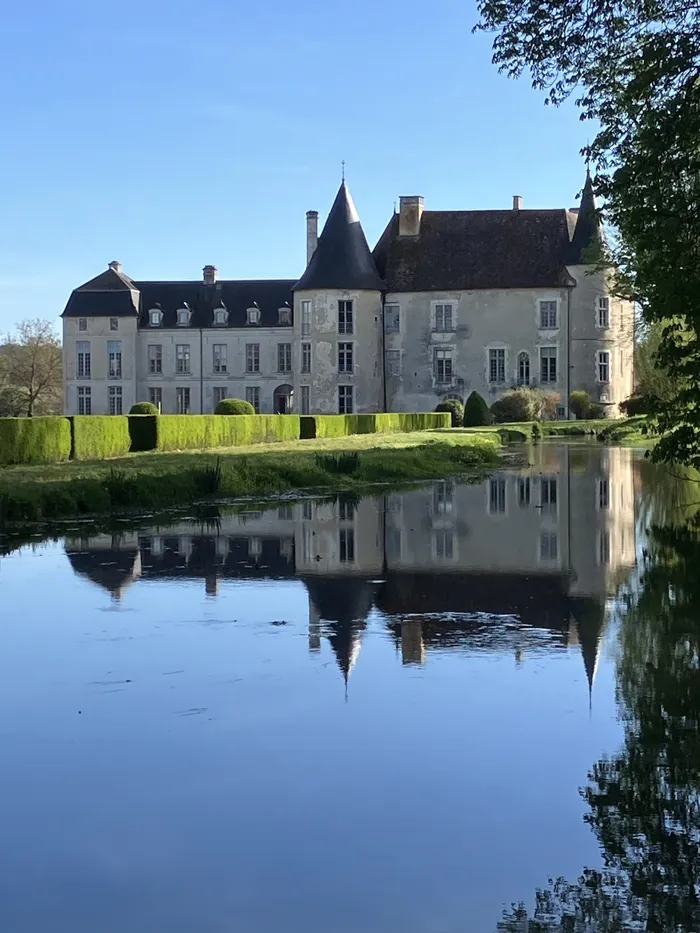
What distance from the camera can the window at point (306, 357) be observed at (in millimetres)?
58281

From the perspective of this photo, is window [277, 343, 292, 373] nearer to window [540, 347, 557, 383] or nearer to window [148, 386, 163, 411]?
window [148, 386, 163, 411]

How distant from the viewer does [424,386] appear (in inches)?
2292


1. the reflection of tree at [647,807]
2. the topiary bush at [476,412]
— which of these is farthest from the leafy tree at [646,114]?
the topiary bush at [476,412]

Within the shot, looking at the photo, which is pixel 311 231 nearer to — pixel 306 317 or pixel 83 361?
pixel 306 317

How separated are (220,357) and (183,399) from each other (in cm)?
281

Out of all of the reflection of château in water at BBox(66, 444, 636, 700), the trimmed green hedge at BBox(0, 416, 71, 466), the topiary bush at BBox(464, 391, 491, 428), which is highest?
the topiary bush at BBox(464, 391, 491, 428)

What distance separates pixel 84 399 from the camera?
62844mm

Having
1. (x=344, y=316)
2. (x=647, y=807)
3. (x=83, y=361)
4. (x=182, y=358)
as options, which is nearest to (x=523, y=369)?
(x=344, y=316)

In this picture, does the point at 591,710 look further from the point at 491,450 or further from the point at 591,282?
the point at 591,282

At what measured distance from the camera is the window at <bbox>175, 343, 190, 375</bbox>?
Answer: 62.8 meters

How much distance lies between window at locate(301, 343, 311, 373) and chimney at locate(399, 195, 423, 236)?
7122 millimetres

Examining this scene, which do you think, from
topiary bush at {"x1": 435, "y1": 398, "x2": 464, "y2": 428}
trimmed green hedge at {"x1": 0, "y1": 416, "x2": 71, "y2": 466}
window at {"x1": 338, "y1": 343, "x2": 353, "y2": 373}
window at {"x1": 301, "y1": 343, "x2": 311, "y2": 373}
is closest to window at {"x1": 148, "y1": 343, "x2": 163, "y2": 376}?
window at {"x1": 301, "y1": 343, "x2": 311, "y2": 373}

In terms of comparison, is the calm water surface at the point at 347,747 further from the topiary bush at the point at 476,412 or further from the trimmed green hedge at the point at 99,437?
the topiary bush at the point at 476,412

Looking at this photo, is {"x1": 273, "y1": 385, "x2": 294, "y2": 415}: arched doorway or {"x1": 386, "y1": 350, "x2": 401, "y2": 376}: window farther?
{"x1": 273, "y1": 385, "x2": 294, "y2": 415}: arched doorway
